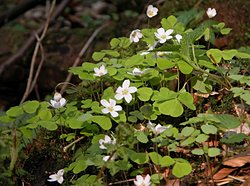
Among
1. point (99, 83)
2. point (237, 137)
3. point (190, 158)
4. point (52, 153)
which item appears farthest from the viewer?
point (99, 83)

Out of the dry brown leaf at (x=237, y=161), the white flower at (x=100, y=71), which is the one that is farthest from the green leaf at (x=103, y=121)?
the dry brown leaf at (x=237, y=161)

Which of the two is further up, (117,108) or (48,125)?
(117,108)

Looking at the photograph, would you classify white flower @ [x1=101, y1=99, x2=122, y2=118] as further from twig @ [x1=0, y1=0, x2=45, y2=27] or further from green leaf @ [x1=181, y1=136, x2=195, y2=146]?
twig @ [x1=0, y1=0, x2=45, y2=27]

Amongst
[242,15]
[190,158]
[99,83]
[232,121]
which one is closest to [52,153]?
[99,83]

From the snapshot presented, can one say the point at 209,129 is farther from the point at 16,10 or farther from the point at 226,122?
the point at 16,10

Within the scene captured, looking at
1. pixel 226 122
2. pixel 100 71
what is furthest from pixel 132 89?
Answer: pixel 226 122

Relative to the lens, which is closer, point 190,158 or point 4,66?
point 190,158

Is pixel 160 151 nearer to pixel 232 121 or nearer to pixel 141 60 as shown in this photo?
pixel 232 121
